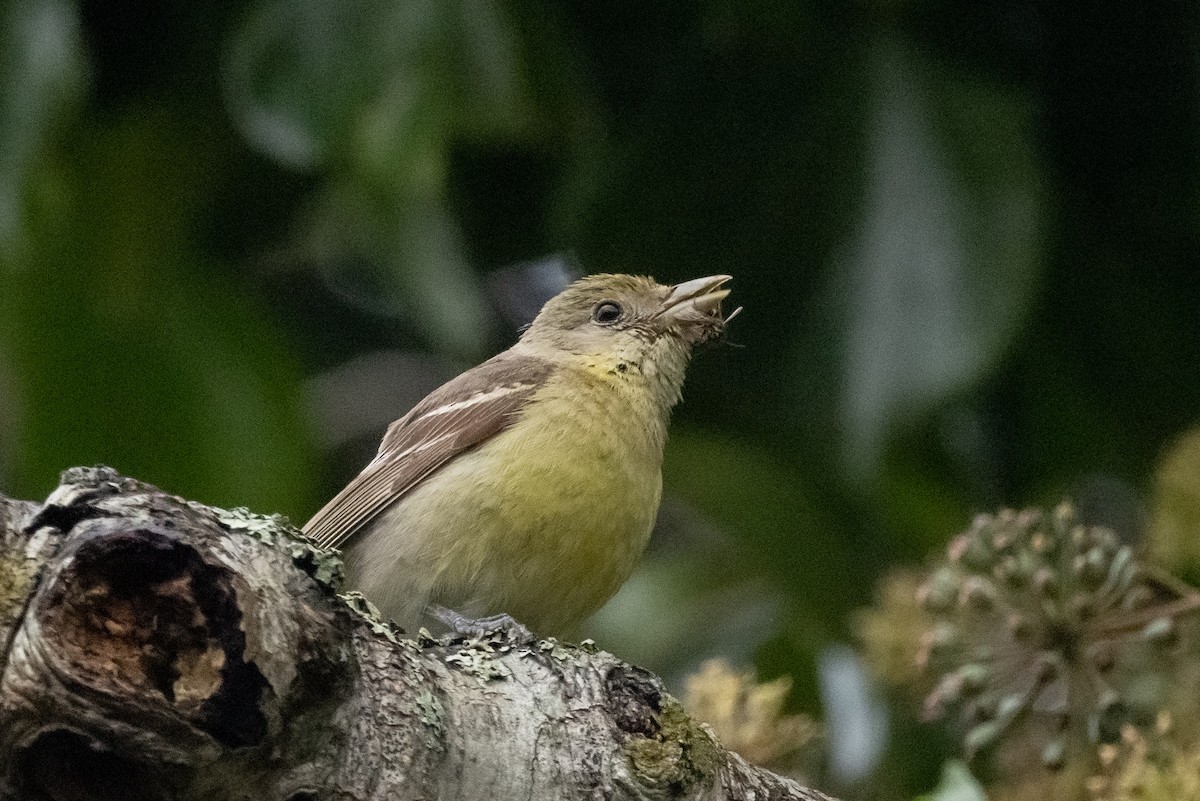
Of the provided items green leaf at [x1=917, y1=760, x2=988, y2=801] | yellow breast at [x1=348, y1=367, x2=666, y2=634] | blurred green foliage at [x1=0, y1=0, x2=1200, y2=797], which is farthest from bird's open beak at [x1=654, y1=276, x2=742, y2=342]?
green leaf at [x1=917, y1=760, x2=988, y2=801]

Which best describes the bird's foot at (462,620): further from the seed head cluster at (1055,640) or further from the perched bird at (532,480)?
the seed head cluster at (1055,640)

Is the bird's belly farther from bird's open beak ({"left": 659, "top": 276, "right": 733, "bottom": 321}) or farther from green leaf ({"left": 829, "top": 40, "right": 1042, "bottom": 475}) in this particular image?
A: green leaf ({"left": 829, "top": 40, "right": 1042, "bottom": 475})

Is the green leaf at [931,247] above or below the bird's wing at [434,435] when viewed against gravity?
above

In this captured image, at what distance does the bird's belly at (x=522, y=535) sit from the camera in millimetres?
4281

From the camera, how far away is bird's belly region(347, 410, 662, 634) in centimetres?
428

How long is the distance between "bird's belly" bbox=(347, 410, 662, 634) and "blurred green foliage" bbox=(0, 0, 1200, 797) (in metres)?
0.77

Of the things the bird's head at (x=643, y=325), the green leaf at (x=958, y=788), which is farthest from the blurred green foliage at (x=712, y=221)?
the green leaf at (x=958, y=788)

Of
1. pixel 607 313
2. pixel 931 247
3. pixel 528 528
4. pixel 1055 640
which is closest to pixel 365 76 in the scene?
pixel 607 313

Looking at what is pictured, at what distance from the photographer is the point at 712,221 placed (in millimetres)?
5504

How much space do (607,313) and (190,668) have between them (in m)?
3.27

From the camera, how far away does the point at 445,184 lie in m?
5.50

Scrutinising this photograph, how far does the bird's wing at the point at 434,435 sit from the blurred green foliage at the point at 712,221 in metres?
0.20

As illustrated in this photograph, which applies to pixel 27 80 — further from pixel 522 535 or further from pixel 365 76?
pixel 522 535

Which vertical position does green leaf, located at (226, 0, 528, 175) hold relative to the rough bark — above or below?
above
